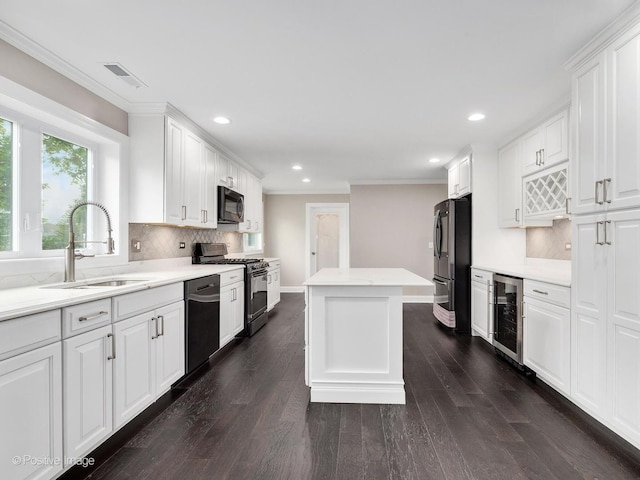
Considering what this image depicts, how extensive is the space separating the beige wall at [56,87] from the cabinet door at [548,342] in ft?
12.2

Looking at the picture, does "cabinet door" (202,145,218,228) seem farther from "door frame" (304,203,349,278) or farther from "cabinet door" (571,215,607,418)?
"door frame" (304,203,349,278)

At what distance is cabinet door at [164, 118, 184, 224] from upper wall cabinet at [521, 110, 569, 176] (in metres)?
3.38

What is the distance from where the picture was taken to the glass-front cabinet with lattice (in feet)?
10.6

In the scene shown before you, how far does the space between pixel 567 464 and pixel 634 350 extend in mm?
679

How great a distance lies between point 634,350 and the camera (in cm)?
194

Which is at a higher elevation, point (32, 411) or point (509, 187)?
point (509, 187)

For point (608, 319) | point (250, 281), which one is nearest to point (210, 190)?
point (250, 281)

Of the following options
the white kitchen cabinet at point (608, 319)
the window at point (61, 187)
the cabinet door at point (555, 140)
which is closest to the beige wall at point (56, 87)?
the window at point (61, 187)

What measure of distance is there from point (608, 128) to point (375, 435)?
87.0 inches

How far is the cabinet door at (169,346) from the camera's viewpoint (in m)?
2.54

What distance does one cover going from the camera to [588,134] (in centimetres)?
232

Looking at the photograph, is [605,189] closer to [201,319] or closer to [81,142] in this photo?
[201,319]

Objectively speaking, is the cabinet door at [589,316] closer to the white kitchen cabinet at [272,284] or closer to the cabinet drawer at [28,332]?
the cabinet drawer at [28,332]

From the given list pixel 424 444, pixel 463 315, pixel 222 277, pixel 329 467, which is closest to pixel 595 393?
pixel 424 444
